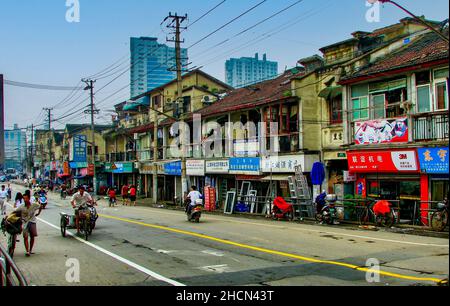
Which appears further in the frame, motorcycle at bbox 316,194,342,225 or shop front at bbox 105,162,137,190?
shop front at bbox 105,162,137,190

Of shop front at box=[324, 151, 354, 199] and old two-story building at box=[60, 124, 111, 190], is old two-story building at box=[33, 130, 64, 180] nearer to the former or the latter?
old two-story building at box=[60, 124, 111, 190]

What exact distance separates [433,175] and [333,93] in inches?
316

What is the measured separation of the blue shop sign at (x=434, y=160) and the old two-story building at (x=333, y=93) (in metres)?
4.55

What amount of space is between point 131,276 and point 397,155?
46.6 feet

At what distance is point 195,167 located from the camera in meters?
37.9

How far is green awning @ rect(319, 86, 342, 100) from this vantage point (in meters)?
25.3

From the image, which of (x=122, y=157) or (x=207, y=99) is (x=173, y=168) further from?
(x=122, y=157)

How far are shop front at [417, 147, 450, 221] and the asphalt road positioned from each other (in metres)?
3.65

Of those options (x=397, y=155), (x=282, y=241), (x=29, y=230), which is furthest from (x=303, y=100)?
(x=29, y=230)

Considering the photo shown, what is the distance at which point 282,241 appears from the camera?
1496 centimetres

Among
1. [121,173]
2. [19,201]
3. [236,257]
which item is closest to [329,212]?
[236,257]

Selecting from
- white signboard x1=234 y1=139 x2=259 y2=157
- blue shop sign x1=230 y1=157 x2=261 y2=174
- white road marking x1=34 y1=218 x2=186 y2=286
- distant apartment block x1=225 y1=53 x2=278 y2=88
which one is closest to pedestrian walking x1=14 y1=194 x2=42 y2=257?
white road marking x1=34 y1=218 x2=186 y2=286

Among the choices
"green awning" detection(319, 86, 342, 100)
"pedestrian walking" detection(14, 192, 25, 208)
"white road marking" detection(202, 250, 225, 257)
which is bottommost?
"white road marking" detection(202, 250, 225, 257)

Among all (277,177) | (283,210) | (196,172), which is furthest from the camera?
(196,172)
